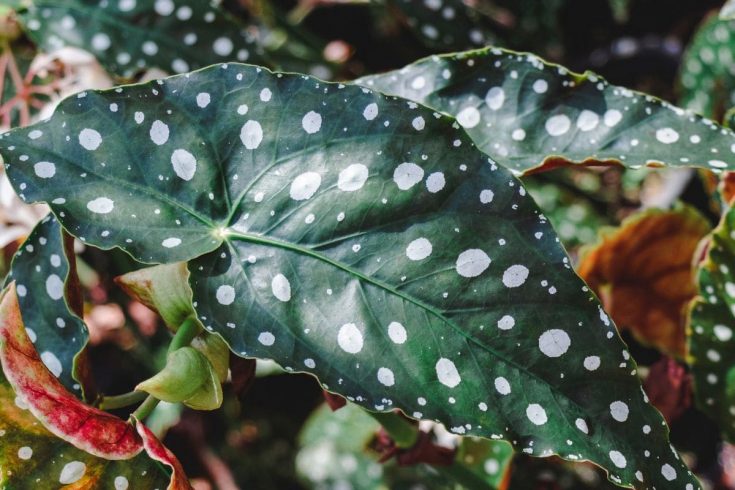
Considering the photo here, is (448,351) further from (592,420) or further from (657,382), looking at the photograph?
(657,382)

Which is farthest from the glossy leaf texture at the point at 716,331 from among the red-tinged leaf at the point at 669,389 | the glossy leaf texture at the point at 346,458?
the glossy leaf texture at the point at 346,458

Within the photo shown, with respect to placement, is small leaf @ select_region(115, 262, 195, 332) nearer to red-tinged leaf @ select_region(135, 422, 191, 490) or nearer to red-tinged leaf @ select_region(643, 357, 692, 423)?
red-tinged leaf @ select_region(135, 422, 191, 490)

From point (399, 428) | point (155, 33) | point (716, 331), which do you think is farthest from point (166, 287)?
point (716, 331)

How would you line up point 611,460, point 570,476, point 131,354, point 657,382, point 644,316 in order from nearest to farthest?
1. point 611,460
2. point 657,382
3. point 644,316
4. point 570,476
5. point 131,354

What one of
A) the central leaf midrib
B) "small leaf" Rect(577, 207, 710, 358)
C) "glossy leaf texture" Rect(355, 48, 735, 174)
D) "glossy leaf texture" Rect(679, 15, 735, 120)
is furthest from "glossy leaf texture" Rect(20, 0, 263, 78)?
"glossy leaf texture" Rect(679, 15, 735, 120)

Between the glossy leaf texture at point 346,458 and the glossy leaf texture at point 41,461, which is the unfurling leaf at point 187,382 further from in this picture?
the glossy leaf texture at point 346,458

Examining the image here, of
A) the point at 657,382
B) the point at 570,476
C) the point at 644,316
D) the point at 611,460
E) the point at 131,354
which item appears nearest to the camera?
the point at 611,460

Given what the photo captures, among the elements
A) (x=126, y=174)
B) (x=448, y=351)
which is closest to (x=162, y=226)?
(x=126, y=174)
